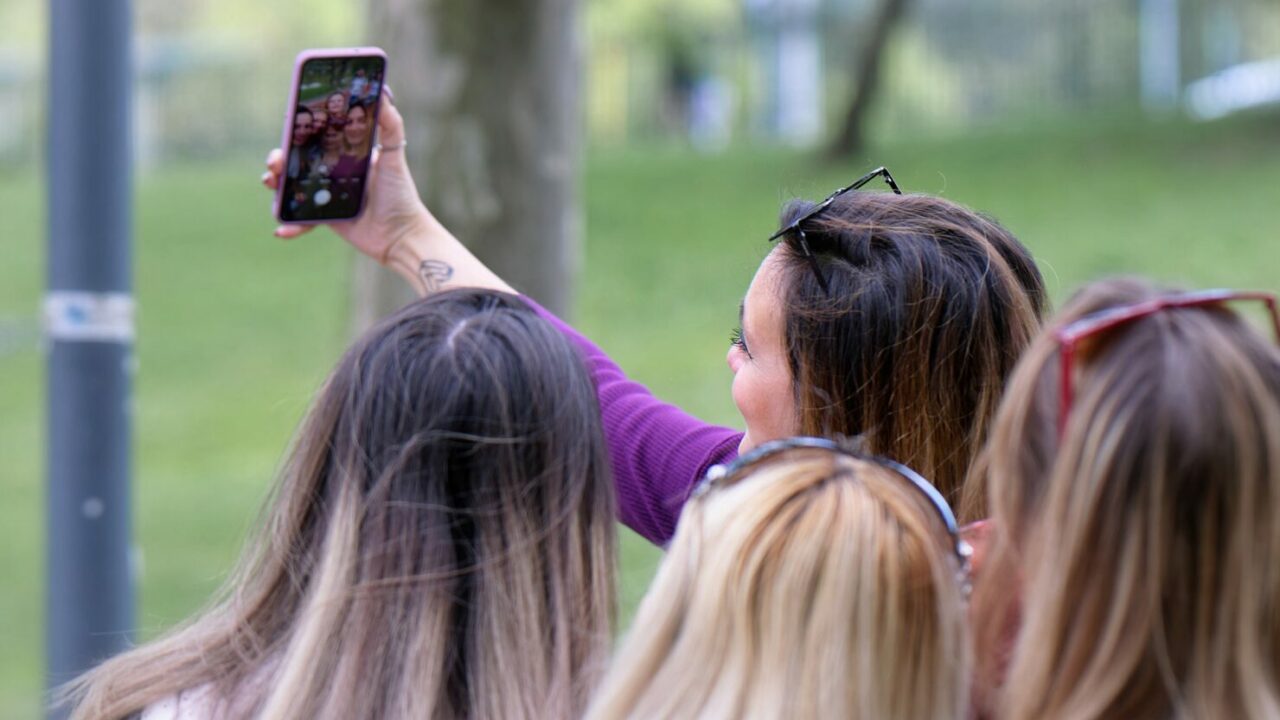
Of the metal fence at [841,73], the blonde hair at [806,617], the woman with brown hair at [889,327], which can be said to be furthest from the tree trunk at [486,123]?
the metal fence at [841,73]

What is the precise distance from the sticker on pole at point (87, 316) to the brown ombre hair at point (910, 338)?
4.37 ft

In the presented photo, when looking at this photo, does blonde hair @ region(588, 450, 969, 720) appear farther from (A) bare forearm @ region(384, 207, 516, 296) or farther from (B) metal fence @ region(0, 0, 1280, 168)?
(B) metal fence @ region(0, 0, 1280, 168)

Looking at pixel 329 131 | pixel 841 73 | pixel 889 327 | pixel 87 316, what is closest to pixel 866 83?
pixel 841 73

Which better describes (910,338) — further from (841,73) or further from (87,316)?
(841,73)

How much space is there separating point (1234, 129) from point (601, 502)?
1248cm

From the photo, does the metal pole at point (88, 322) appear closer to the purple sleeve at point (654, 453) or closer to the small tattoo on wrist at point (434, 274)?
the small tattoo on wrist at point (434, 274)

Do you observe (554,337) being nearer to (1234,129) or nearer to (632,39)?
(1234,129)

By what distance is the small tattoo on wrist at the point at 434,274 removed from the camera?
242 centimetres

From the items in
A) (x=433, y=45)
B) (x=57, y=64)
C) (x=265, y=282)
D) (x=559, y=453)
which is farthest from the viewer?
(x=265, y=282)

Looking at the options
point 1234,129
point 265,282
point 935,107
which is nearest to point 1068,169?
point 1234,129

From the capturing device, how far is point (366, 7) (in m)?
4.74

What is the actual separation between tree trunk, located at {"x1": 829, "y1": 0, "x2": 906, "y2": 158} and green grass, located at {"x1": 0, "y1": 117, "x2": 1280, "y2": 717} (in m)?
0.31

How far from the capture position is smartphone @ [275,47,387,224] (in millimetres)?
2256

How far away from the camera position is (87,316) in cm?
270
